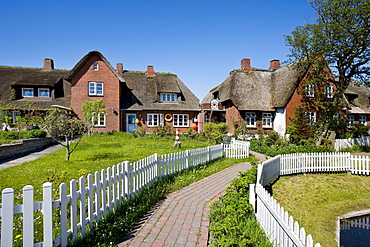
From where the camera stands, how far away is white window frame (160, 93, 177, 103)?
87.0 feet

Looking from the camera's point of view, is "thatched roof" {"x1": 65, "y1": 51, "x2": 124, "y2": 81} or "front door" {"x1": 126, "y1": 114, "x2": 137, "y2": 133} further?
"front door" {"x1": 126, "y1": 114, "x2": 137, "y2": 133}

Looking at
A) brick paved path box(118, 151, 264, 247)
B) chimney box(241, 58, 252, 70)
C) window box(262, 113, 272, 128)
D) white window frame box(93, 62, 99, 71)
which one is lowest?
brick paved path box(118, 151, 264, 247)

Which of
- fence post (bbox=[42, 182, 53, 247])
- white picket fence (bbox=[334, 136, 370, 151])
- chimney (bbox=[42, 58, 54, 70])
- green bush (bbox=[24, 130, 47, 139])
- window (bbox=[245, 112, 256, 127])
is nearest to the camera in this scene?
fence post (bbox=[42, 182, 53, 247])

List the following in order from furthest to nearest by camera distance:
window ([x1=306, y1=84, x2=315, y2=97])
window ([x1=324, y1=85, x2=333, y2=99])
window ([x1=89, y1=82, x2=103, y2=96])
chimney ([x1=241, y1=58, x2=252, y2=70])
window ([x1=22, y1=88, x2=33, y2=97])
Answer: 1. chimney ([x1=241, y1=58, x2=252, y2=70])
2. window ([x1=324, y1=85, x2=333, y2=99])
3. window ([x1=306, y1=84, x2=315, y2=97])
4. window ([x1=22, y1=88, x2=33, y2=97])
5. window ([x1=89, y1=82, x2=103, y2=96])

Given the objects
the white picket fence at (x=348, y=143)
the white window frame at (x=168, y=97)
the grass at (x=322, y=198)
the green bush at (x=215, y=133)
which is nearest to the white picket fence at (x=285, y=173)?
the grass at (x=322, y=198)

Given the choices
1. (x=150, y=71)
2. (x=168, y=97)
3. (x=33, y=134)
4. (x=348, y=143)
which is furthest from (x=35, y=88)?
(x=348, y=143)

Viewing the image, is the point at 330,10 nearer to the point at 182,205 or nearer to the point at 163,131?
the point at 163,131

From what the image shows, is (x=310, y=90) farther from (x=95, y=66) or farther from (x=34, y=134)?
(x=34, y=134)

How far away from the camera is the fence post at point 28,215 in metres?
2.62

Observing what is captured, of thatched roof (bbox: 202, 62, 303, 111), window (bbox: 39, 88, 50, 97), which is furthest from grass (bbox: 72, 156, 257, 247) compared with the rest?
window (bbox: 39, 88, 50, 97)

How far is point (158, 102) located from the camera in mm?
26094

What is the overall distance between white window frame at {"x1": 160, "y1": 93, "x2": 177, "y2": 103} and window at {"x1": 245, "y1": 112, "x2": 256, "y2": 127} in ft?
26.9

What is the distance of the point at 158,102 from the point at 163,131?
439 centimetres

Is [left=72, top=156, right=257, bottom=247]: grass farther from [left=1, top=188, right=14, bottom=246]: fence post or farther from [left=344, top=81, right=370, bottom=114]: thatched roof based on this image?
[left=344, top=81, right=370, bottom=114]: thatched roof
